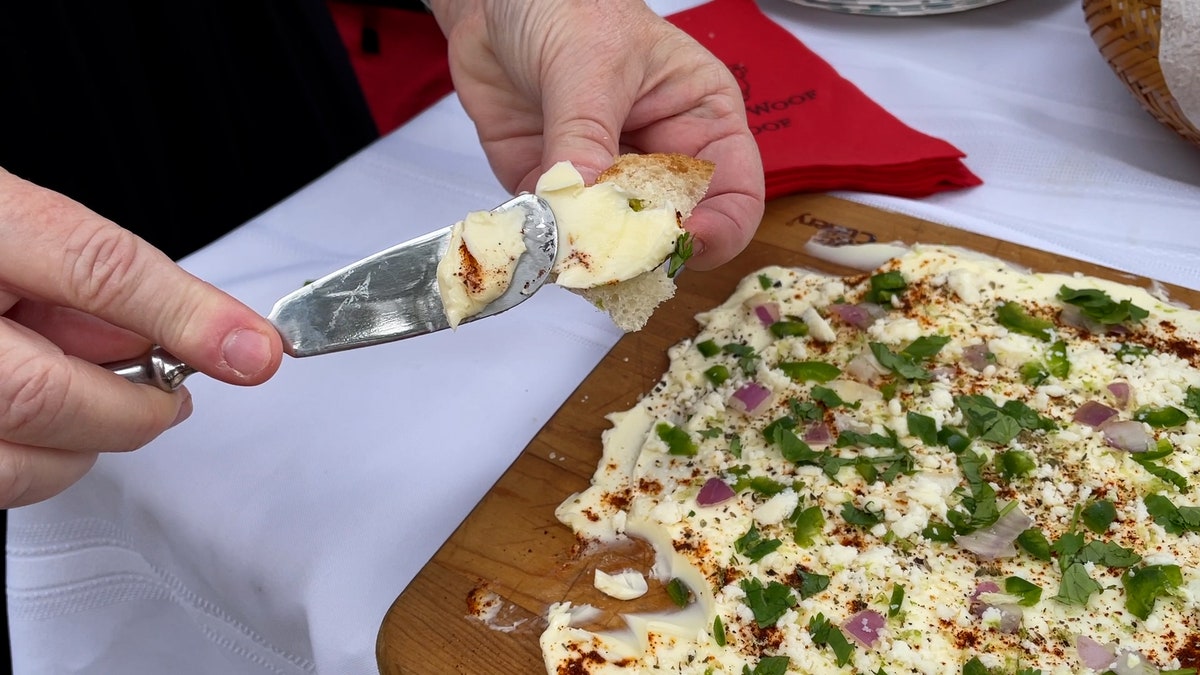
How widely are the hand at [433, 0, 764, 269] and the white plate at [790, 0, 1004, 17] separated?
0.97 meters

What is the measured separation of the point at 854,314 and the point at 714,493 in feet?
1.67

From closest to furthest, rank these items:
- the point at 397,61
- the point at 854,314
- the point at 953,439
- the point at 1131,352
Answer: the point at 953,439 < the point at 1131,352 < the point at 854,314 < the point at 397,61


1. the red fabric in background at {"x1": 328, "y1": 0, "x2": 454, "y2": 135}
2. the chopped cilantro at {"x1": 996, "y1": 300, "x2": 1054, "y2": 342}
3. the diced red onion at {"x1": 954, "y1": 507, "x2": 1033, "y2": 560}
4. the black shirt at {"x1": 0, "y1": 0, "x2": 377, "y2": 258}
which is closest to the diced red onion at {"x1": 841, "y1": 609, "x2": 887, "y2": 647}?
the diced red onion at {"x1": 954, "y1": 507, "x2": 1033, "y2": 560}

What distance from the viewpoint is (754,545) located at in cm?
145

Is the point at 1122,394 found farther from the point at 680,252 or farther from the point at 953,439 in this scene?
the point at 680,252

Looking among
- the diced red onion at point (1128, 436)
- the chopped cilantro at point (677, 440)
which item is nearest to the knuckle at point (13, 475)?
the chopped cilantro at point (677, 440)

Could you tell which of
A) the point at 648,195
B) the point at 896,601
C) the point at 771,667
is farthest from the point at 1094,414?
the point at 648,195

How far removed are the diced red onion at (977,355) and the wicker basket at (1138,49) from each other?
0.68 metres

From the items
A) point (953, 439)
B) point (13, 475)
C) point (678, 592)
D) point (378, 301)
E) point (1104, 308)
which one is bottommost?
point (678, 592)

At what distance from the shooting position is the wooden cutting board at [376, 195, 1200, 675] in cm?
138

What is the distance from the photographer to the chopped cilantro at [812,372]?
1720 millimetres

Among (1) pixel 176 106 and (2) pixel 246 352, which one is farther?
(1) pixel 176 106

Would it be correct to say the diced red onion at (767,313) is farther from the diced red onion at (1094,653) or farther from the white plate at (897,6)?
the white plate at (897,6)

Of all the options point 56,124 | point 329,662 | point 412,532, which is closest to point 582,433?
point 412,532
